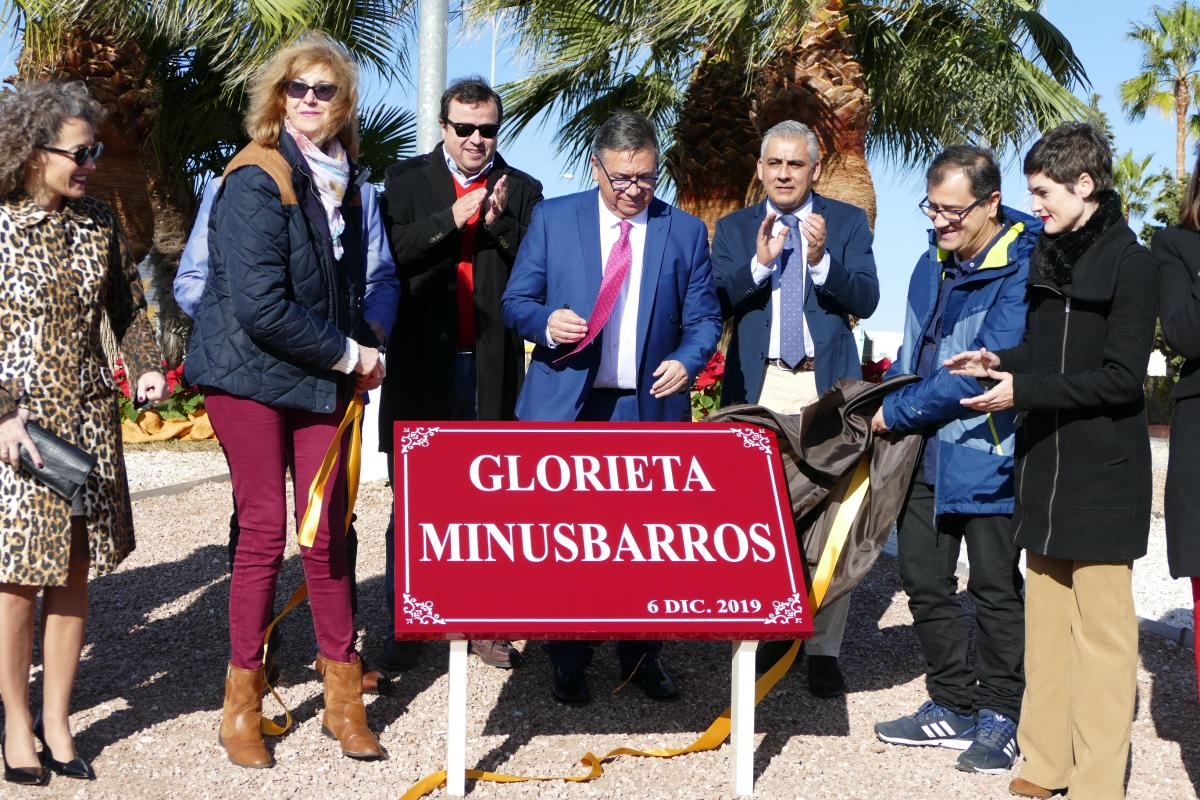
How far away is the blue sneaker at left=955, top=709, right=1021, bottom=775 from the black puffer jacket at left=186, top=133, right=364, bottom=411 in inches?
87.8

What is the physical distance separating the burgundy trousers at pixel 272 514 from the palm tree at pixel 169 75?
633 centimetres

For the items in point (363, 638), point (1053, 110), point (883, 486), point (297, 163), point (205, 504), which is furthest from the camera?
point (1053, 110)

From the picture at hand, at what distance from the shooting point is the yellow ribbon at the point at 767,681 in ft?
11.5

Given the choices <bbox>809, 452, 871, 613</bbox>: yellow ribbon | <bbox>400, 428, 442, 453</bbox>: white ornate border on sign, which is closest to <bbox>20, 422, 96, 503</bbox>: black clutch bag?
<bbox>400, 428, 442, 453</bbox>: white ornate border on sign

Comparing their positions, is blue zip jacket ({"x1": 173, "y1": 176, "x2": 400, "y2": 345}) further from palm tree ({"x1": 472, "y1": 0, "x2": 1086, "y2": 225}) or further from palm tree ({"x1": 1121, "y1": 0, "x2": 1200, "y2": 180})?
palm tree ({"x1": 1121, "y1": 0, "x2": 1200, "y2": 180})

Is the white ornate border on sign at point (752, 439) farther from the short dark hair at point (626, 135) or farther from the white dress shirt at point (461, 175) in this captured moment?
the white dress shirt at point (461, 175)

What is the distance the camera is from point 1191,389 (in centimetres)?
327

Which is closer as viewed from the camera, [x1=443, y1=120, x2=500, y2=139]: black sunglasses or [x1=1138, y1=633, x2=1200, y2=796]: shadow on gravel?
[x1=1138, y1=633, x2=1200, y2=796]: shadow on gravel

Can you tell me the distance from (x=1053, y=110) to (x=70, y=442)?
11.2 metres

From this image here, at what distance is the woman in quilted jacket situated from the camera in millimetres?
3393

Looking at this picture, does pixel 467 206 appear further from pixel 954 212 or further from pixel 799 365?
pixel 954 212

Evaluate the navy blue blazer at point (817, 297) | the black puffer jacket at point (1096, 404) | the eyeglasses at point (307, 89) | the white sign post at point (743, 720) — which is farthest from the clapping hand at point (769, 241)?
the eyeglasses at point (307, 89)

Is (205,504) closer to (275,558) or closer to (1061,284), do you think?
(275,558)

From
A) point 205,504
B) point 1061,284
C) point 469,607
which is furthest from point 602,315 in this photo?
point 205,504
